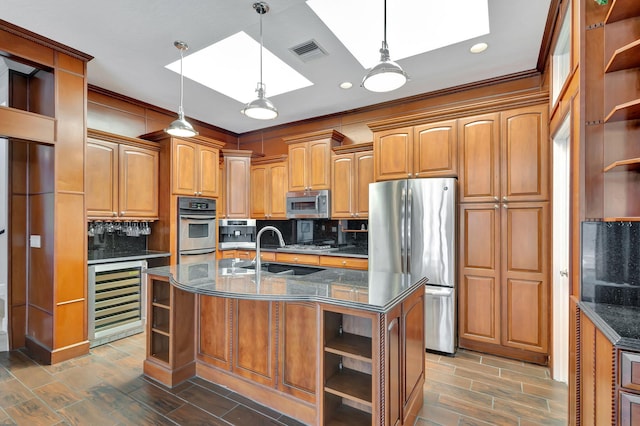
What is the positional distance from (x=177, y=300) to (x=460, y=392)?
229cm

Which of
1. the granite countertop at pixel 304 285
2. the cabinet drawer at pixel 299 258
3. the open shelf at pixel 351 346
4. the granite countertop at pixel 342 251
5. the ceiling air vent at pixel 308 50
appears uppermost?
the ceiling air vent at pixel 308 50

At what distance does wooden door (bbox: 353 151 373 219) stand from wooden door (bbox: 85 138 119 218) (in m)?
2.96

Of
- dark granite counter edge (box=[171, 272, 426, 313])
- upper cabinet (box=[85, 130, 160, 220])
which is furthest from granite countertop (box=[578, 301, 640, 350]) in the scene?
upper cabinet (box=[85, 130, 160, 220])

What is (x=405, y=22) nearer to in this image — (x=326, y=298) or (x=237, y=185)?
(x=326, y=298)

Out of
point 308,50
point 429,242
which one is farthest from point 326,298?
point 308,50

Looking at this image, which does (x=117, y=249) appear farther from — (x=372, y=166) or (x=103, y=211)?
(x=372, y=166)

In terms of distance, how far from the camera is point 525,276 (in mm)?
2936

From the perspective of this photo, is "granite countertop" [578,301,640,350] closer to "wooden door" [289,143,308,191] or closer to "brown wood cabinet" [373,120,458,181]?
"brown wood cabinet" [373,120,458,181]

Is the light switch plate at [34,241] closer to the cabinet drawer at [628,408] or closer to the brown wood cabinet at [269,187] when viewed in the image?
the brown wood cabinet at [269,187]

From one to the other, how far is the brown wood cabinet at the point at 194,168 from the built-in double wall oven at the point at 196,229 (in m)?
0.13

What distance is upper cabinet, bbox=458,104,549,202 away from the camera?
2.89m

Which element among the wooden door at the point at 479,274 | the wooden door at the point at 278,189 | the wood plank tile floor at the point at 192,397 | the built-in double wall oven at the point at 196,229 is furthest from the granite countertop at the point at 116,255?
the wooden door at the point at 479,274

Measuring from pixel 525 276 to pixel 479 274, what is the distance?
384mm

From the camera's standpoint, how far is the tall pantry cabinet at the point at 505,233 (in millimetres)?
2883
